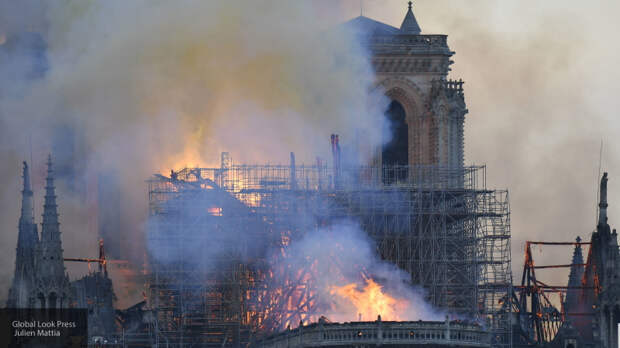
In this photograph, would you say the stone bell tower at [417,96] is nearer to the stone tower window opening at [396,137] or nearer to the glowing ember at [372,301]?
the stone tower window opening at [396,137]

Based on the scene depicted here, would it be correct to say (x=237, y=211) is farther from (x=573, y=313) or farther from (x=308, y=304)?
(x=573, y=313)

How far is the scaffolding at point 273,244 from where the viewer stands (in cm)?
13088

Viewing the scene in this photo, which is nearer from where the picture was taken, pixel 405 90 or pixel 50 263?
pixel 50 263

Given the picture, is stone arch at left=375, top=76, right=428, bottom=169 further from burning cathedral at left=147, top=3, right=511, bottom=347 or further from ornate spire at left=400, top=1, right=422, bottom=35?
burning cathedral at left=147, top=3, right=511, bottom=347

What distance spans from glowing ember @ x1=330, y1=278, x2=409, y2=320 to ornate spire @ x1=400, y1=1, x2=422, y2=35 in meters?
22.2

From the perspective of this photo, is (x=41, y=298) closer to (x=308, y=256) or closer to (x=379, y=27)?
(x=308, y=256)

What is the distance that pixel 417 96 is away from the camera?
14388cm

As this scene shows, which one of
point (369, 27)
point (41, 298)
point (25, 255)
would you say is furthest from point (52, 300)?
point (369, 27)

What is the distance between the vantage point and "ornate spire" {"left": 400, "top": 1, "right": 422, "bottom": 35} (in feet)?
A: 479

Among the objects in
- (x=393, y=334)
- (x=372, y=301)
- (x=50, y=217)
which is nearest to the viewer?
(x=393, y=334)

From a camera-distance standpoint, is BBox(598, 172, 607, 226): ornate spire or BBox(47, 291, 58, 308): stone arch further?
BBox(598, 172, 607, 226): ornate spire

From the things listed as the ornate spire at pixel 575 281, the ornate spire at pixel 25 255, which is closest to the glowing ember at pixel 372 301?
the ornate spire at pixel 25 255

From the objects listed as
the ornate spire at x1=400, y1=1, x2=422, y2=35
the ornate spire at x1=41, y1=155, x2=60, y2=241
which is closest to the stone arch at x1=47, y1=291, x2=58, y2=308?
the ornate spire at x1=41, y1=155, x2=60, y2=241

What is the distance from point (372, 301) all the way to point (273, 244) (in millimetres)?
7180
